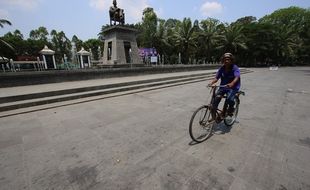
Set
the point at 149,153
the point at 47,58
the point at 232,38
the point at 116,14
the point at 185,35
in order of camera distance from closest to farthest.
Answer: the point at 149,153
the point at 116,14
the point at 47,58
the point at 185,35
the point at 232,38

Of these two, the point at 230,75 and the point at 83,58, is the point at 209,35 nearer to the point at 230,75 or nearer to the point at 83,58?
the point at 83,58

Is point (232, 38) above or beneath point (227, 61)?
above

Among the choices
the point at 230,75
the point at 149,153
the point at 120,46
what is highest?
the point at 120,46

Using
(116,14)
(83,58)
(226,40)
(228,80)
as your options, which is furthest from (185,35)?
(228,80)

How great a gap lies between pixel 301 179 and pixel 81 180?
3.09 metres

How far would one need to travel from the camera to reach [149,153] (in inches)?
124

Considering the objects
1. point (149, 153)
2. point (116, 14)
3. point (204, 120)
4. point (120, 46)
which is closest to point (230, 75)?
point (204, 120)

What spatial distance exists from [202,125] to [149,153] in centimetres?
125

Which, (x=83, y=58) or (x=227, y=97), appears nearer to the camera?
(x=227, y=97)

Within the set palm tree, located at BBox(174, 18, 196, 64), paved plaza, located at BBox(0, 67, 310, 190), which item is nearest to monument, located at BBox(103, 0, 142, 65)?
paved plaza, located at BBox(0, 67, 310, 190)

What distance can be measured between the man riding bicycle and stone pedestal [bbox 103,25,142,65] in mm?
14720

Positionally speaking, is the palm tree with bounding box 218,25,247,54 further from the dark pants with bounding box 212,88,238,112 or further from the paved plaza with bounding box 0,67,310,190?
the dark pants with bounding box 212,88,238,112

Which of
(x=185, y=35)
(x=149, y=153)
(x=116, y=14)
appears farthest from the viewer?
(x=185, y=35)

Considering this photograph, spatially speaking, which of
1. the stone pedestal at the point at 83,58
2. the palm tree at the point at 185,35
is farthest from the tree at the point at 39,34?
the palm tree at the point at 185,35
